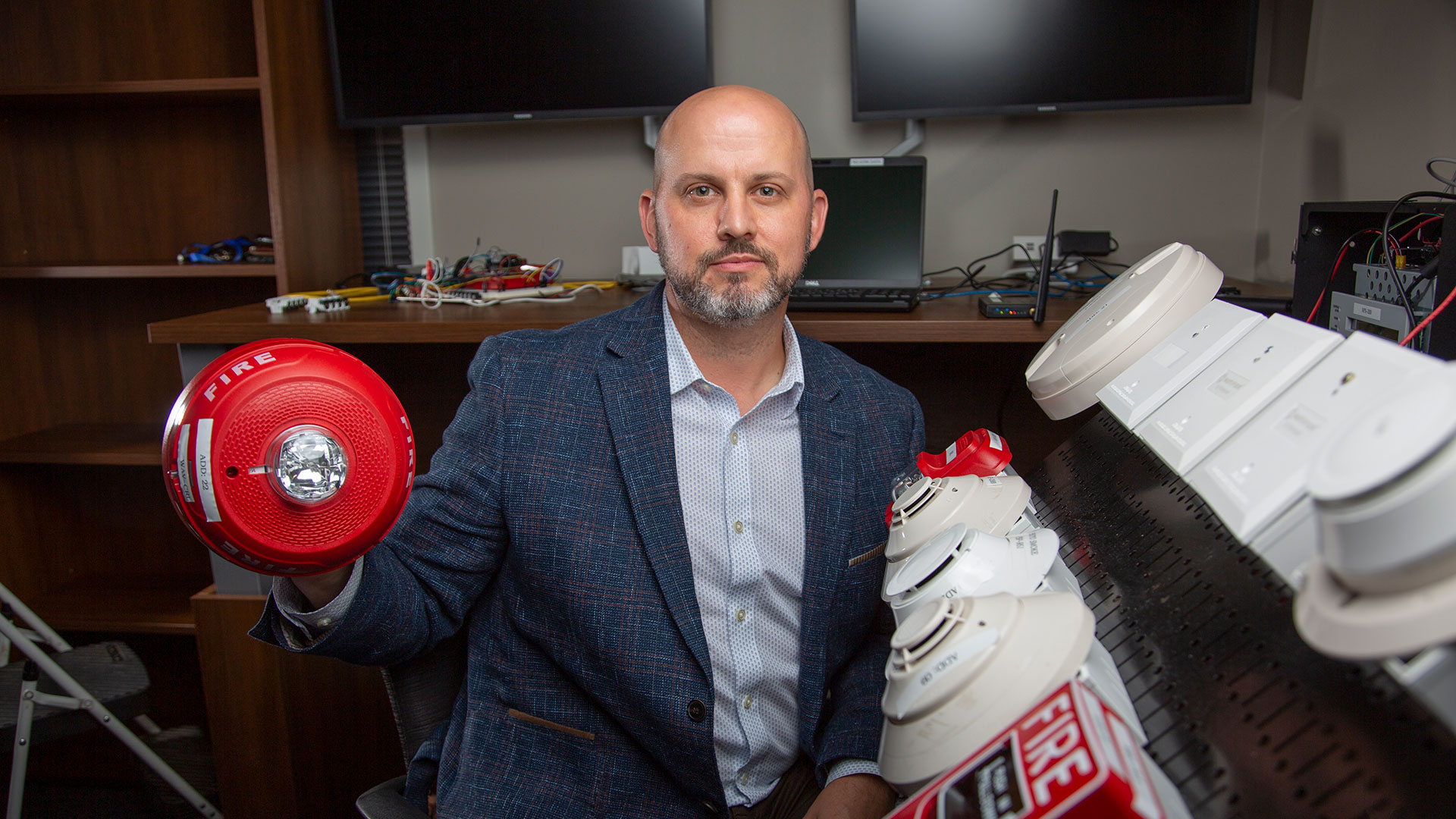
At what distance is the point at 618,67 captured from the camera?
2088 millimetres

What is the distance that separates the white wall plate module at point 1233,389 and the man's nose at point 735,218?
64cm

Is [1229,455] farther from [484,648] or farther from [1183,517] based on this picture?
[484,648]

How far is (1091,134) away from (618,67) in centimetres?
112

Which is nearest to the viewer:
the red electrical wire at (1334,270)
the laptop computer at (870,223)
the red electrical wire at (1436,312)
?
the red electrical wire at (1436,312)

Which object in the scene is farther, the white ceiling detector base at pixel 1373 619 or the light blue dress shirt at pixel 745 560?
the light blue dress shirt at pixel 745 560

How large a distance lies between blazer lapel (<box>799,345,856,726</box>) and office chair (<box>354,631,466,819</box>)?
0.46 metres

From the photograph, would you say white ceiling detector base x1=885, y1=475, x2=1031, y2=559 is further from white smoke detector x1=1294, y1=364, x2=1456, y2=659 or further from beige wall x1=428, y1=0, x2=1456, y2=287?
beige wall x1=428, y1=0, x2=1456, y2=287

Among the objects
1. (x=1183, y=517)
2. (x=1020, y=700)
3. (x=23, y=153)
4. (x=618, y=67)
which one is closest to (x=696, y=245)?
(x=1183, y=517)

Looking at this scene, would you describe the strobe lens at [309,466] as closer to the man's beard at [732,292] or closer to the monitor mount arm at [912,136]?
the man's beard at [732,292]

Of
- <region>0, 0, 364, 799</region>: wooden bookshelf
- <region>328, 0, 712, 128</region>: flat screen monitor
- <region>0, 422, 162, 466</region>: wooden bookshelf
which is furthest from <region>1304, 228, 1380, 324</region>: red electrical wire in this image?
<region>0, 422, 162, 466</region>: wooden bookshelf

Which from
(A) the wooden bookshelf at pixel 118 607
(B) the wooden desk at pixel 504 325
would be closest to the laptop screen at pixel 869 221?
(B) the wooden desk at pixel 504 325

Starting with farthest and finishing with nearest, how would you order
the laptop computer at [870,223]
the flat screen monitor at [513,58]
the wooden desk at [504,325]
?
the flat screen monitor at [513,58], the laptop computer at [870,223], the wooden desk at [504,325]

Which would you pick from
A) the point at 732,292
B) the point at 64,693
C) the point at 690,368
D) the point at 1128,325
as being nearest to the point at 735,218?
the point at 732,292

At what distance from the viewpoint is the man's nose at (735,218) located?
1.21 metres
